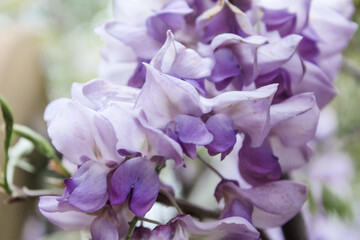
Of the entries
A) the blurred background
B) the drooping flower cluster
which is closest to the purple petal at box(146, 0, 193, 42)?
the drooping flower cluster

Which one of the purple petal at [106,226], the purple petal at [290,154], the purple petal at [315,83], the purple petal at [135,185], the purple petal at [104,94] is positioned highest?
the purple petal at [104,94]

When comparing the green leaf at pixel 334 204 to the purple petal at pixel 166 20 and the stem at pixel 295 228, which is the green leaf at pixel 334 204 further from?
the purple petal at pixel 166 20

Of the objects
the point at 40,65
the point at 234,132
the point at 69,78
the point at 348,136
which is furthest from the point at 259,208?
the point at 69,78

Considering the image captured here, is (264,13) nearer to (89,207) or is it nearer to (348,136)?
(89,207)

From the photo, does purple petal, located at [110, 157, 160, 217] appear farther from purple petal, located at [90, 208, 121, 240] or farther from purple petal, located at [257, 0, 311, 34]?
purple petal, located at [257, 0, 311, 34]

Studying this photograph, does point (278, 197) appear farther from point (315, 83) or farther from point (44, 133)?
Result: point (44, 133)

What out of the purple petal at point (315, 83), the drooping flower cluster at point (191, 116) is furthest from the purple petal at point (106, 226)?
the purple petal at point (315, 83)

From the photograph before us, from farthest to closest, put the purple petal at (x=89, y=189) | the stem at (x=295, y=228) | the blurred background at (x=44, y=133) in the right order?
the blurred background at (x=44, y=133)
the stem at (x=295, y=228)
the purple petal at (x=89, y=189)
